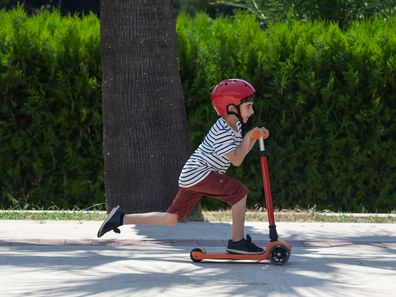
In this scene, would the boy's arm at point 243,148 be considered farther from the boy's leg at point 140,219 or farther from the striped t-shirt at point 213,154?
the boy's leg at point 140,219

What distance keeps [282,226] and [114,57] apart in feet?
7.56

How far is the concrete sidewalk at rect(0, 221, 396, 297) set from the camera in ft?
23.1

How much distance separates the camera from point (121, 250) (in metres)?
8.58

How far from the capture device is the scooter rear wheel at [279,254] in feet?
25.7

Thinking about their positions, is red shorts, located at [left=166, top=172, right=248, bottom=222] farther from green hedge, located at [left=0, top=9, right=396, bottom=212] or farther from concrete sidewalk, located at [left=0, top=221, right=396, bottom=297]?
green hedge, located at [left=0, top=9, right=396, bottom=212]

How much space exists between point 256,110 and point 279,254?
426 cm

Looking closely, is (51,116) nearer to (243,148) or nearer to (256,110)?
(256,110)

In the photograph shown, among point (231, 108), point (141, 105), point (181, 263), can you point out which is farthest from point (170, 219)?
point (141, 105)

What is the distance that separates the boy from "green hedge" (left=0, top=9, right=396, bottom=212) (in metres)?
3.91

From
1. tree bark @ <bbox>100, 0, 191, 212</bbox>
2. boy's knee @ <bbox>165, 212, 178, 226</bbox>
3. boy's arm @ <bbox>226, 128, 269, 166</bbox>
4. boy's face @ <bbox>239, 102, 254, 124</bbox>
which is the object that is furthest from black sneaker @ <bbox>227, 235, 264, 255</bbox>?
tree bark @ <bbox>100, 0, 191, 212</bbox>

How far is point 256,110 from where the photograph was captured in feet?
39.1

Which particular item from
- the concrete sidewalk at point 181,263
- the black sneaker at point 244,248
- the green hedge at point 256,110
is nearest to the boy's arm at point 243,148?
the black sneaker at point 244,248

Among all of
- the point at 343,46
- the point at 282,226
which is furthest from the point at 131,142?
the point at 343,46

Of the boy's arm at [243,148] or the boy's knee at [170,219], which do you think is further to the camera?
the boy's knee at [170,219]
